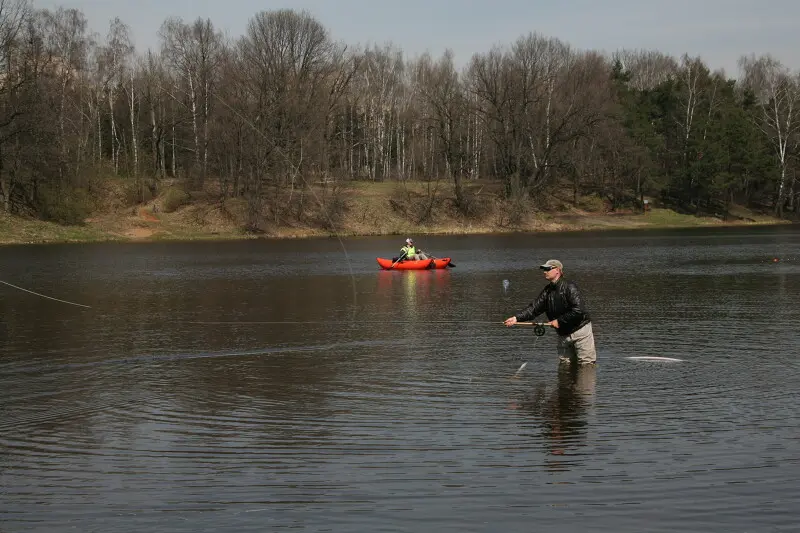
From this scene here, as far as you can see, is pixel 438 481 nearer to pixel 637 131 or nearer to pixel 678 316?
pixel 678 316

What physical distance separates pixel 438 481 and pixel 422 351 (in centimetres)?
875

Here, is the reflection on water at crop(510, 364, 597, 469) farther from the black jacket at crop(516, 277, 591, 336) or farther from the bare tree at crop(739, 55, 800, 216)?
the bare tree at crop(739, 55, 800, 216)

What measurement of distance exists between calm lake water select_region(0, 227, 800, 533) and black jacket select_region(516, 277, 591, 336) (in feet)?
2.72

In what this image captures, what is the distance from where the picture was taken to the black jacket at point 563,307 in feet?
49.8

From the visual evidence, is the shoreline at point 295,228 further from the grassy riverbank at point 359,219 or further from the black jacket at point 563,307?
the black jacket at point 563,307

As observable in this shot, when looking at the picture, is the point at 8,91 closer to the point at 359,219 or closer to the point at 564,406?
the point at 359,219

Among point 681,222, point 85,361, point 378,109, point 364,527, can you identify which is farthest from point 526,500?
point 378,109

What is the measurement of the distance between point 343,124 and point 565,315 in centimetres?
7932

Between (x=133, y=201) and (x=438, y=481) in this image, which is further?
(x=133, y=201)

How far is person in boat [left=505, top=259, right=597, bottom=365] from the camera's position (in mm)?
15234

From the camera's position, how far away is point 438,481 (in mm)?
9859

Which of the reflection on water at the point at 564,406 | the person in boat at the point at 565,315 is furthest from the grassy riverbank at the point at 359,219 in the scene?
the reflection on water at the point at 564,406

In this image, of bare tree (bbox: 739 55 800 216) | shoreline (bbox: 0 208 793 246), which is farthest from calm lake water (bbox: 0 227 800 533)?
bare tree (bbox: 739 55 800 216)

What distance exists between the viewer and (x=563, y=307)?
1534cm
